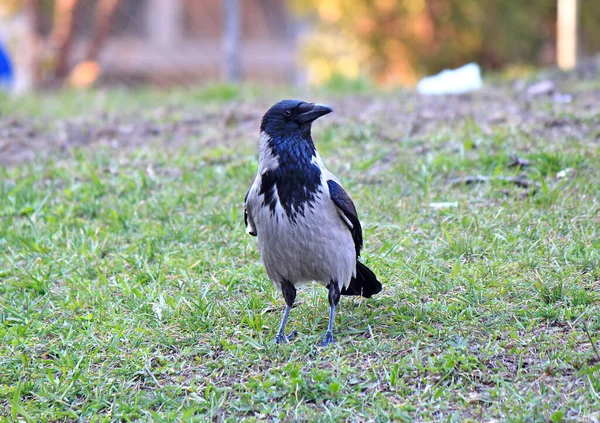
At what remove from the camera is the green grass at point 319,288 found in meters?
3.93

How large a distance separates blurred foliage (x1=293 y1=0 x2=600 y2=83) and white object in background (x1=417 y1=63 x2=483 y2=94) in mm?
1202

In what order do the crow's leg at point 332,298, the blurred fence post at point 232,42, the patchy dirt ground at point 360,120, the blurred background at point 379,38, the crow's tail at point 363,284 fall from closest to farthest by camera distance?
the crow's leg at point 332,298, the crow's tail at point 363,284, the patchy dirt ground at point 360,120, the blurred background at point 379,38, the blurred fence post at point 232,42

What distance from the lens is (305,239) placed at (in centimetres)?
441

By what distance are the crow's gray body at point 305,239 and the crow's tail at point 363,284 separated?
138 millimetres

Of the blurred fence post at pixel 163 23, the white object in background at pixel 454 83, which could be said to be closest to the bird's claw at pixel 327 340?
the white object in background at pixel 454 83

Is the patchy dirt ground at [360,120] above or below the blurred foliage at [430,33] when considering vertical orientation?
below

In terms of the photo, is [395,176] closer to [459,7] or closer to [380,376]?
[380,376]

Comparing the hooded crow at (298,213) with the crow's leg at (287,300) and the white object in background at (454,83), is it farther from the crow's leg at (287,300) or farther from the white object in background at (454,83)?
the white object in background at (454,83)

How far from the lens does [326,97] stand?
977 centimetres

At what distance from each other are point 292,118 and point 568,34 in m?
7.02

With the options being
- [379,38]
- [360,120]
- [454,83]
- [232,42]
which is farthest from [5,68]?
[360,120]

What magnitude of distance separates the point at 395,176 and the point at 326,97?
3.28 meters

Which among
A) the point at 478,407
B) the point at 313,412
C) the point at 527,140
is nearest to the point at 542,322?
the point at 478,407

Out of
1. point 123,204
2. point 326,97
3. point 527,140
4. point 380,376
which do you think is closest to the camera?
point 380,376
